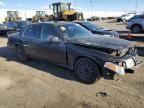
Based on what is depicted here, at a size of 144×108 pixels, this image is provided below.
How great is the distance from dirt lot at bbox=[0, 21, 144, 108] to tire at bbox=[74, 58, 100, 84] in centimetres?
19

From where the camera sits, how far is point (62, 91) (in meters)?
5.29

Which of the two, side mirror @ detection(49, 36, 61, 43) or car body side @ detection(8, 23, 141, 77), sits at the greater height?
side mirror @ detection(49, 36, 61, 43)

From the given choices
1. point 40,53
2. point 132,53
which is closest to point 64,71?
point 40,53

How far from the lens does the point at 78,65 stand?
5.89 m

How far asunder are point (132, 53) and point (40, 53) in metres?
3.06

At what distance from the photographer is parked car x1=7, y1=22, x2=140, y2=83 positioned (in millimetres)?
5230

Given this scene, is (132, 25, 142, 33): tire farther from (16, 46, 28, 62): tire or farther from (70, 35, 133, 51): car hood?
(70, 35, 133, 51): car hood

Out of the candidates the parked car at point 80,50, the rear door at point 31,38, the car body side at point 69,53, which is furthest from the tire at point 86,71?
the rear door at point 31,38

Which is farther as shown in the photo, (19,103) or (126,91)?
(126,91)

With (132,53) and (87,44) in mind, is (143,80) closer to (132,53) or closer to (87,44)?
(132,53)

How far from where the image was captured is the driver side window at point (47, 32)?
662 centimetres

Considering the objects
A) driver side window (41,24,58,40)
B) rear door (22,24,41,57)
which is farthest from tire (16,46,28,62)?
driver side window (41,24,58,40)

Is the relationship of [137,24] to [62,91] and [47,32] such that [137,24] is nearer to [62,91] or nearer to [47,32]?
[47,32]

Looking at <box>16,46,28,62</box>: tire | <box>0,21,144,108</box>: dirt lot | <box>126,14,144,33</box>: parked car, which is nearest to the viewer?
<box>0,21,144,108</box>: dirt lot
